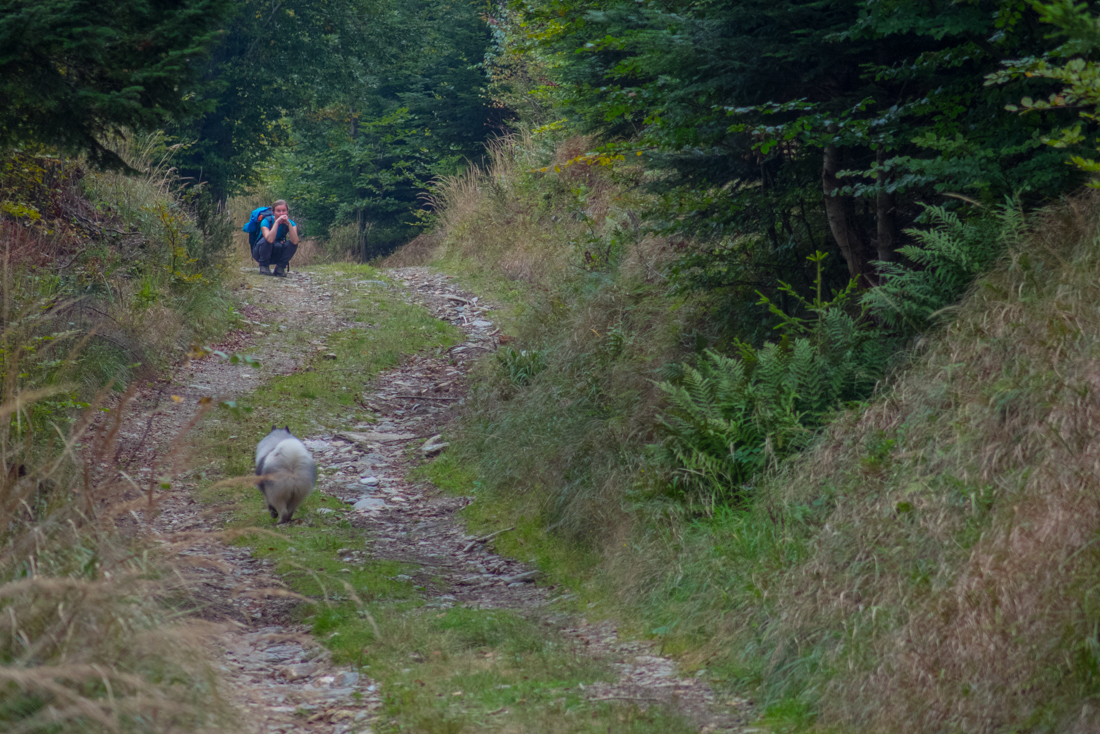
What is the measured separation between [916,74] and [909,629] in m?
3.48

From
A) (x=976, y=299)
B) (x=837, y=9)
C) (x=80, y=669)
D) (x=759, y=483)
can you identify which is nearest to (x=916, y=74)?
(x=837, y=9)

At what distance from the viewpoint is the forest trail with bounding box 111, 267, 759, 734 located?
4109mm

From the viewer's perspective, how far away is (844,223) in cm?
652

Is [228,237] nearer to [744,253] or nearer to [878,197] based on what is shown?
[744,253]

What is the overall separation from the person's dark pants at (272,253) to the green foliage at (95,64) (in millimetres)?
12171

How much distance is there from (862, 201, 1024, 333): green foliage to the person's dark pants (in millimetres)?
15009

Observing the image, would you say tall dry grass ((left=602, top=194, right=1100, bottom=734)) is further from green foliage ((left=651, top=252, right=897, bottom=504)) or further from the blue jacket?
the blue jacket

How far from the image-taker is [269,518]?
7.80 metres

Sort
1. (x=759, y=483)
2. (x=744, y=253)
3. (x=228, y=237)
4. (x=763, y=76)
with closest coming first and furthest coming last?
(x=759, y=483)
(x=763, y=76)
(x=744, y=253)
(x=228, y=237)

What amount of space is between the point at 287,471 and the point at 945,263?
16.5 ft

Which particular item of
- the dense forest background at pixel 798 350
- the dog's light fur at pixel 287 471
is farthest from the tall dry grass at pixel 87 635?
the dog's light fur at pixel 287 471

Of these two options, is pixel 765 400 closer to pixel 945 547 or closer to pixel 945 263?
pixel 945 263

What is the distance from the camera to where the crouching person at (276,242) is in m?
18.1

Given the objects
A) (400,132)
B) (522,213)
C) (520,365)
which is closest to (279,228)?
(522,213)
